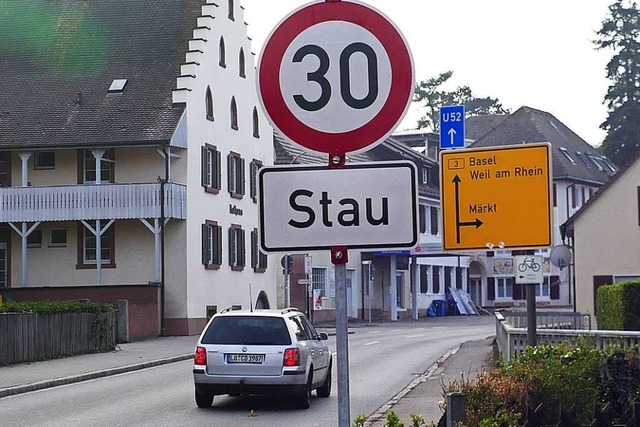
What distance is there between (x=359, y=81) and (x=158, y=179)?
39.5 m

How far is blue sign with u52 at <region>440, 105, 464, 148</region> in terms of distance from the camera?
54.0 feet

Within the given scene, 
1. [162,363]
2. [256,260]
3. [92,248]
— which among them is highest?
[92,248]

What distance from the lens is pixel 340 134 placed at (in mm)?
4402

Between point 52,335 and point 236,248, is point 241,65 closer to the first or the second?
point 236,248

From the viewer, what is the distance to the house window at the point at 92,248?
148 feet

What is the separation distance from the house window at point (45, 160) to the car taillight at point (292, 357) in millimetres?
28857

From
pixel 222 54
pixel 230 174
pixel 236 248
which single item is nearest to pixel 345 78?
pixel 222 54

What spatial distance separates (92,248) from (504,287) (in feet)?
148

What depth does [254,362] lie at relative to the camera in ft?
60.3

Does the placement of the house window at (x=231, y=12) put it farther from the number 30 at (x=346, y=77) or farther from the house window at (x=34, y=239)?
the number 30 at (x=346, y=77)

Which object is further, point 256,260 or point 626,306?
point 256,260

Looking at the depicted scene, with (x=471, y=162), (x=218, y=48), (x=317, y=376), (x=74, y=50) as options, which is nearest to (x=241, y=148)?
(x=218, y=48)

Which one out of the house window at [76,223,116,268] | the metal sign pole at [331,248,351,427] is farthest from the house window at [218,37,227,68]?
the metal sign pole at [331,248,351,427]

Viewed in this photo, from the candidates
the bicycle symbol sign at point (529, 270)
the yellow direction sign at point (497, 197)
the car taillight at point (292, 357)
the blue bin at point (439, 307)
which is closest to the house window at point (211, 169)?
the car taillight at point (292, 357)
